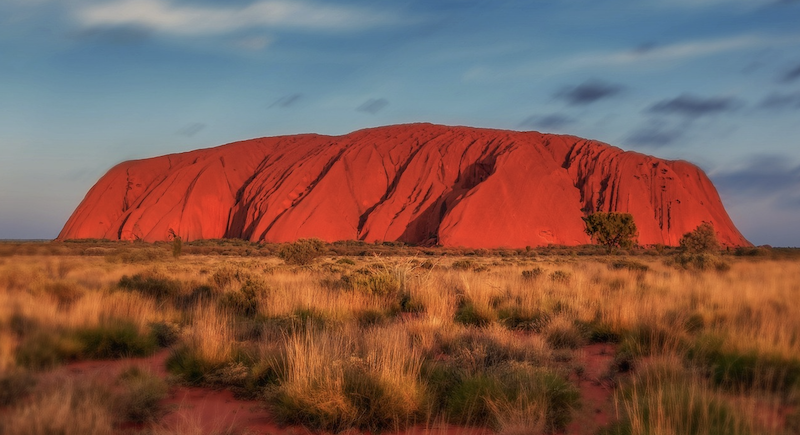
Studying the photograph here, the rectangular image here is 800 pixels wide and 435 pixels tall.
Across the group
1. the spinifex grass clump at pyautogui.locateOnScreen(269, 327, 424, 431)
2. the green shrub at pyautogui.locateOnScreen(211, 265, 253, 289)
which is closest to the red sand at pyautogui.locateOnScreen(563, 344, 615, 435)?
the spinifex grass clump at pyautogui.locateOnScreen(269, 327, 424, 431)

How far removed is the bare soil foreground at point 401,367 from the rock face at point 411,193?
141ft

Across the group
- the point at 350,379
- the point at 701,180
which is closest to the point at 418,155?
the point at 701,180

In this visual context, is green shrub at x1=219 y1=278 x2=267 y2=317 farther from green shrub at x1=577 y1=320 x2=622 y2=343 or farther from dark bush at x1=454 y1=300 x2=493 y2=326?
green shrub at x1=577 y1=320 x2=622 y2=343

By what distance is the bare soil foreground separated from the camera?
12.9 feet

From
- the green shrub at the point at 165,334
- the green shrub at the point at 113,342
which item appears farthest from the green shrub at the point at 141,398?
the green shrub at the point at 165,334

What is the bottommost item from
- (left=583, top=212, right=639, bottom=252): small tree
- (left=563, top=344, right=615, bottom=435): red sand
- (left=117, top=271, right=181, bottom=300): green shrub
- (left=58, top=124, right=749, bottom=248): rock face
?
(left=563, top=344, right=615, bottom=435): red sand

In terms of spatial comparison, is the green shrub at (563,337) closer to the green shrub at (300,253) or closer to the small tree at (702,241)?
the green shrub at (300,253)

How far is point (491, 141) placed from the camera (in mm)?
63625

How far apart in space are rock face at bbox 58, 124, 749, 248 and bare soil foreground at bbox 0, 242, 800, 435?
141 ft

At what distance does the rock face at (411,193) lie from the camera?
55906 millimetres

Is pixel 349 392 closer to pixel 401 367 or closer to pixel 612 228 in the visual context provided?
pixel 401 367

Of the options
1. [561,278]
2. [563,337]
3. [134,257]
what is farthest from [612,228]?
[563,337]

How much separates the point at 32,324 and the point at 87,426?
521 centimetres

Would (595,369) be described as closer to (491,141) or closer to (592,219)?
(592,219)
